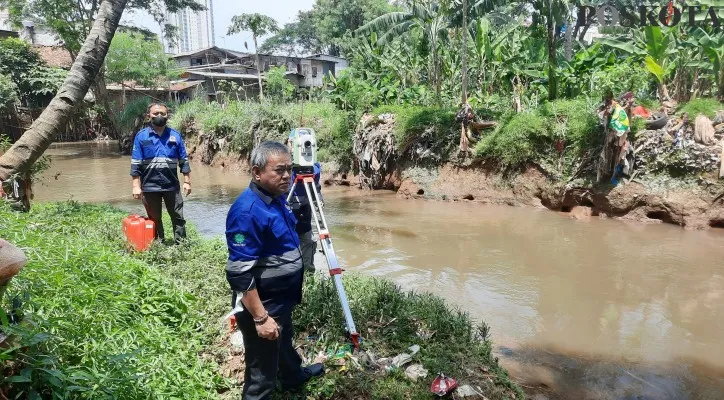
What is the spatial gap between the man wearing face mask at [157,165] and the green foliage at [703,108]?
820cm

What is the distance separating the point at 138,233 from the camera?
5066mm

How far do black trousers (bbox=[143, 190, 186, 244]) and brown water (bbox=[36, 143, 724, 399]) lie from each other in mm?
2211

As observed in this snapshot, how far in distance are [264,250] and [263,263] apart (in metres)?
0.07

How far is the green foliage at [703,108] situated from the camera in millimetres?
8387

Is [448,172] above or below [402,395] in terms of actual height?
above

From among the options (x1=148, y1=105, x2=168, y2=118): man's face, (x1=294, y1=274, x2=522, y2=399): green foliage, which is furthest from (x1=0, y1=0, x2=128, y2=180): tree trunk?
(x1=294, y1=274, x2=522, y2=399): green foliage

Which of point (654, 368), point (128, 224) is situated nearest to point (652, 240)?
point (654, 368)

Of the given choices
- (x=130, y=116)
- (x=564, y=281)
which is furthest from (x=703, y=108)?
(x=130, y=116)

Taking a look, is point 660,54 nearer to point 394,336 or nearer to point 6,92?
point 394,336

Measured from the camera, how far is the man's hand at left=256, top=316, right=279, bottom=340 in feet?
7.74

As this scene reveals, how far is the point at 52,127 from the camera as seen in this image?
635 cm

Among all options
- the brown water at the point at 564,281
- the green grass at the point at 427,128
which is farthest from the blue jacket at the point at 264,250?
the green grass at the point at 427,128

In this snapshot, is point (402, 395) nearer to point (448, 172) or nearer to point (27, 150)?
point (27, 150)

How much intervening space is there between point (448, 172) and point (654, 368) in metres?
7.40
